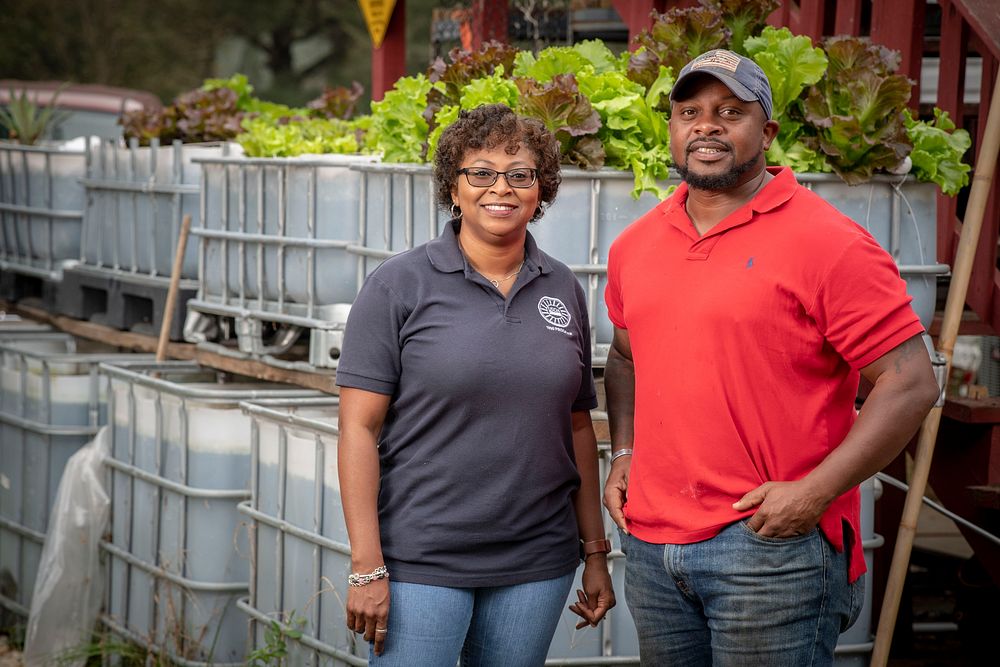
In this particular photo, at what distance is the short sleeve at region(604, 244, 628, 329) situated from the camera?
3172 mm

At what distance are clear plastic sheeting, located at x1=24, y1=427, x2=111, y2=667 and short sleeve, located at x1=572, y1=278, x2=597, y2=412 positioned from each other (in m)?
2.93

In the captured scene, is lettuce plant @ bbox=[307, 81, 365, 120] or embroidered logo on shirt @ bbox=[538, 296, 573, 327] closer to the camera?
embroidered logo on shirt @ bbox=[538, 296, 573, 327]

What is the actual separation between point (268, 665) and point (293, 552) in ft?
1.39

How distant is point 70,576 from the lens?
5.45m

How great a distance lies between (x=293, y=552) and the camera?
4512mm

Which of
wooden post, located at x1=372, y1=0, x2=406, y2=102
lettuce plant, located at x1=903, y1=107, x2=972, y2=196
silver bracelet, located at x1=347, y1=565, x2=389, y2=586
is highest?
wooden post, located at x1=372, y1=0, x2=406, y2=102

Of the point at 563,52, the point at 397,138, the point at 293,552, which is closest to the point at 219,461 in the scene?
the point at 293,552

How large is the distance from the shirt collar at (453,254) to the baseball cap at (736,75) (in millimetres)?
501

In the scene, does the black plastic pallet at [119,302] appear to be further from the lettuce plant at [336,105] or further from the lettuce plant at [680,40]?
the lettuce plant at [680,40]

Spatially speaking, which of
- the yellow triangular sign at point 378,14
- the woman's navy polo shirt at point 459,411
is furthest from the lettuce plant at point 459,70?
the yellow triangular sign at point 378,14

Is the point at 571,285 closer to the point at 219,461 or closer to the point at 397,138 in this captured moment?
the point at 397,138

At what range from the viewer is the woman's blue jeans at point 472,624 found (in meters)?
2.93

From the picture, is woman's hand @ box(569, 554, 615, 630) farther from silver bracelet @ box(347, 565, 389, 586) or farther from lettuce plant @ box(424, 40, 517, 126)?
lettuce plant @ box(424, 40, 517, 126)

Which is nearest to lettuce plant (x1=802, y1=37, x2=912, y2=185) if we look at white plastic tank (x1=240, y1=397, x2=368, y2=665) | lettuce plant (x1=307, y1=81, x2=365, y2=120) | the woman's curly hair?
the woman's curly hair
